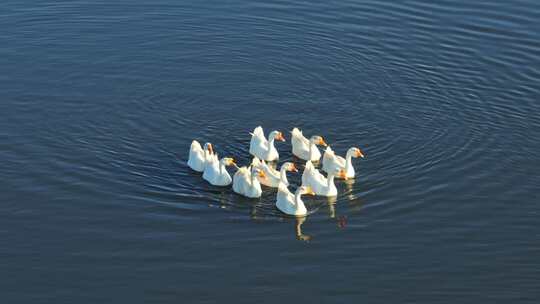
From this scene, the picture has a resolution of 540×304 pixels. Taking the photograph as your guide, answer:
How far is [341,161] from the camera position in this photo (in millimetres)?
40656

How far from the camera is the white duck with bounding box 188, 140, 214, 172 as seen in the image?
40.6 m

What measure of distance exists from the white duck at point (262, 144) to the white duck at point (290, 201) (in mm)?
3396

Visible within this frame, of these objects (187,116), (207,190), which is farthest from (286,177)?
(187,116)

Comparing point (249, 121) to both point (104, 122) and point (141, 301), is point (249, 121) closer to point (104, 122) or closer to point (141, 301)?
point (104, 122)

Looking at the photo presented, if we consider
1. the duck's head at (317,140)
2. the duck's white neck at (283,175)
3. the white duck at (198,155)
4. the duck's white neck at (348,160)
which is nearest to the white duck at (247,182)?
the duck's white neck at (283,175)

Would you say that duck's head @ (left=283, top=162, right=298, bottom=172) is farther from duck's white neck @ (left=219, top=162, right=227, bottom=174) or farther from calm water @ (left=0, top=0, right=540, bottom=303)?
duck's white neck @ (left=219, top=162, right=227, bottom=174)

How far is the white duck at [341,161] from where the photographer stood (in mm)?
40406

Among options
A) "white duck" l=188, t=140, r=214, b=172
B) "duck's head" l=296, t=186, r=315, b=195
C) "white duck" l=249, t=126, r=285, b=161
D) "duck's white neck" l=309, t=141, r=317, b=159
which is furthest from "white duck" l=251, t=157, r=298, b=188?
"white duck" l=188, t=140, r=214, b=172

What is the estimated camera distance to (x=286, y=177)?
41344 millimetres

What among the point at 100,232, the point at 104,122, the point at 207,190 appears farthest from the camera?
the point at 104,122

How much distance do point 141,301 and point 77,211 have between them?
6.24 meters

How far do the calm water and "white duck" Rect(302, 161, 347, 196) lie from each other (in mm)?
433

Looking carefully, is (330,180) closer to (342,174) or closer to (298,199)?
(342,174)

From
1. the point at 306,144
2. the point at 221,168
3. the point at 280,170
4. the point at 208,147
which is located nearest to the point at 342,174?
the point at 306,144
